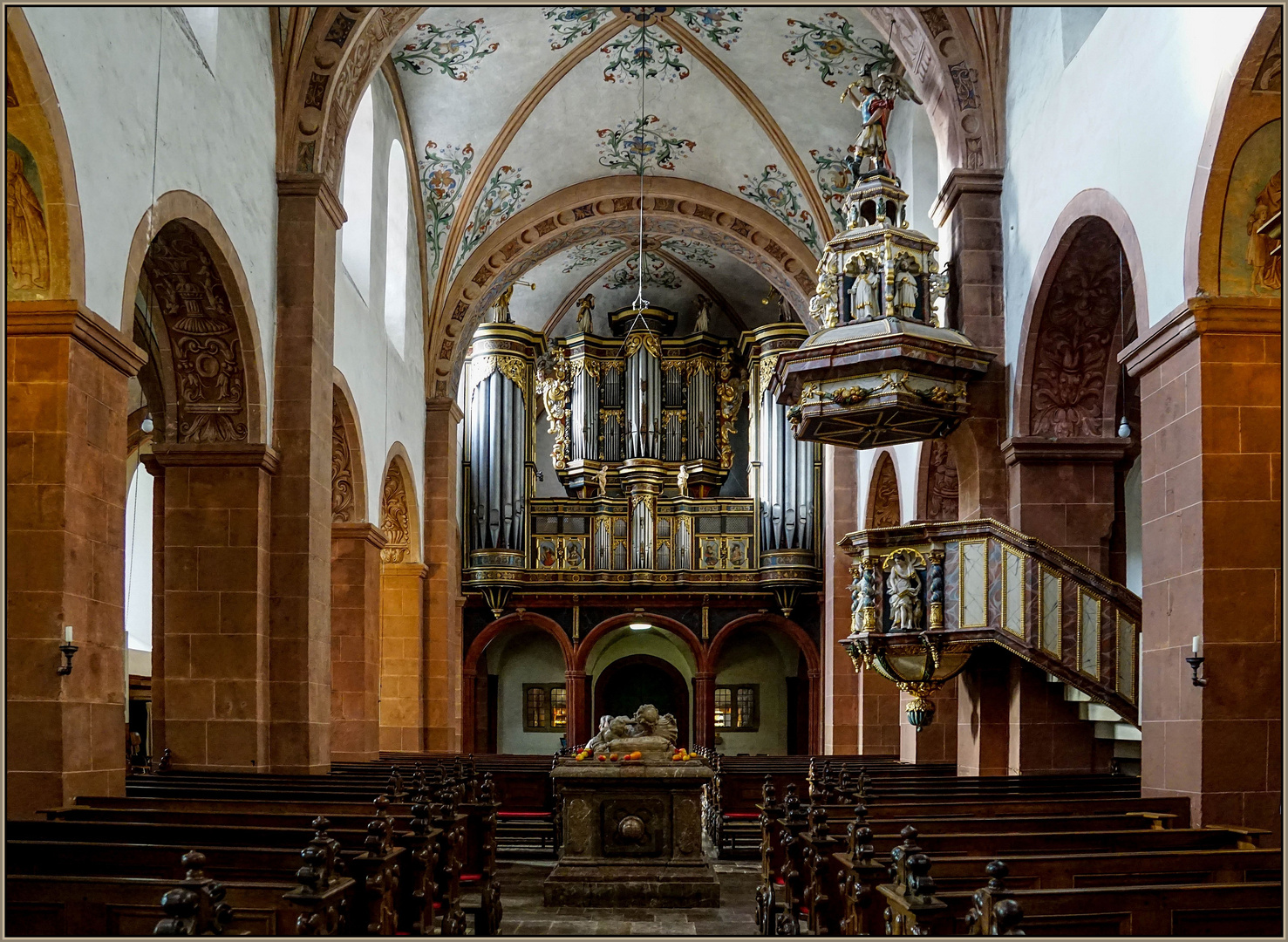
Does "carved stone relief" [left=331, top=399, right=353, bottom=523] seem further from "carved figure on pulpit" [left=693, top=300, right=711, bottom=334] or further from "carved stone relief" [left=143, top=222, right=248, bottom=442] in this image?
"carved figure on pulpit" [left=693, top=300, right=711, bottom=334]

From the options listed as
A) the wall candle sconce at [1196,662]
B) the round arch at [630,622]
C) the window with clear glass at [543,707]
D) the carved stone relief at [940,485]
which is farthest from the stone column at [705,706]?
the wall candle sconce at [1196,662]

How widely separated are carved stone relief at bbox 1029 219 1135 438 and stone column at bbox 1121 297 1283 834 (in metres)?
3.38

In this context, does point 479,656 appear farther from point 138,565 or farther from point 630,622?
point 138,565

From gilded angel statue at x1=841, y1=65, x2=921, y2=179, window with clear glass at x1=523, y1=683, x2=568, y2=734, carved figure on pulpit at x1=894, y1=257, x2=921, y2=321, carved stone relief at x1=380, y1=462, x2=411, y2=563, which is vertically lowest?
window with clear glass at x1=523, y1=683, x2=568, y2=734

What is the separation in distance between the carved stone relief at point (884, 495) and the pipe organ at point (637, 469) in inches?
151

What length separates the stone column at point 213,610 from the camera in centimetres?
1153

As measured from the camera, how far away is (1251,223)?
8.07m

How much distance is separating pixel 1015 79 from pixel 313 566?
25.2 feet

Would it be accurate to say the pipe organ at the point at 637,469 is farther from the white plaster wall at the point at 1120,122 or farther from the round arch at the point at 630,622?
the white plaster wall at the point at 1120,122

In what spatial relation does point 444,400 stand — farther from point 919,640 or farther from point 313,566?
point 919,640

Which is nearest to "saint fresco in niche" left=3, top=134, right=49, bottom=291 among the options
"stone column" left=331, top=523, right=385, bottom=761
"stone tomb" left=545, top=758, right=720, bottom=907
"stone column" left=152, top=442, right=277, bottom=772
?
"stone column" left=152, top=442, right=277, bottom=772

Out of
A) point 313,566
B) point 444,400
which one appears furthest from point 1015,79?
point 444,400

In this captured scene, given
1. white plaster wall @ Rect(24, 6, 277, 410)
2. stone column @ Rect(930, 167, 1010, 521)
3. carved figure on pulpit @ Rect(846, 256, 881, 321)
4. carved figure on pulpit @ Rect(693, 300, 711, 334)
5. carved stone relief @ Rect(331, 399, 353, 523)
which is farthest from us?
carved figure on pulpit @ Rect(693, 300, 711, 334)

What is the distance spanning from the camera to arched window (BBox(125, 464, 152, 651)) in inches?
852
